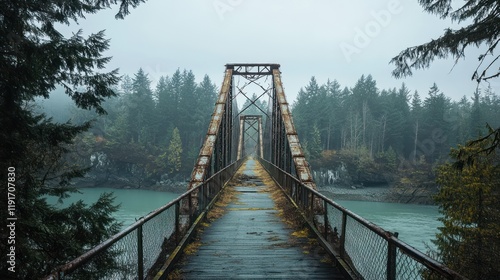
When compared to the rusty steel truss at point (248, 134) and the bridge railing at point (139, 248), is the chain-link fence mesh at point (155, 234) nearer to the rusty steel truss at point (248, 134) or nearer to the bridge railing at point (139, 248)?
the bridge railing at point (139, 248)

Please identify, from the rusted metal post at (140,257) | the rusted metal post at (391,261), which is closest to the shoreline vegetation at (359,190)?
the rusted metal post at (391,261)

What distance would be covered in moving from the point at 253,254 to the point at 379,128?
85.7m

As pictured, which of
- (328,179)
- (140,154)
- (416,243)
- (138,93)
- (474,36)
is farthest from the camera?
(138,93)

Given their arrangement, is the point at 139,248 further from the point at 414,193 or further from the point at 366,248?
the point at 414,193

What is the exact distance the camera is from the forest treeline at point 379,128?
71750 millimetres

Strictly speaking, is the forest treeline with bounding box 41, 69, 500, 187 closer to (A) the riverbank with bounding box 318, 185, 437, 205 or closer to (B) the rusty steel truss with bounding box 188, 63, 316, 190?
(A) the riverbank with bounding box 318, 185, 437, 205

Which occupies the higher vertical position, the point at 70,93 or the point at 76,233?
the point at 70,93

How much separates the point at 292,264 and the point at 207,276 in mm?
1392

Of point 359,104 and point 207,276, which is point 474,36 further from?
point 359,104

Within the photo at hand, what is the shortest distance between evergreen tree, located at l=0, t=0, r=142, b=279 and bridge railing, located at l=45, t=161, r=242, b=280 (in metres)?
1.55

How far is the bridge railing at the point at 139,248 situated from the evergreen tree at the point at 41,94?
155 cm

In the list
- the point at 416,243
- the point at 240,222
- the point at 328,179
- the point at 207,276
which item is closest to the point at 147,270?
the point at 207,276

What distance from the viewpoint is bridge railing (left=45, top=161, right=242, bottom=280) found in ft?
8.72

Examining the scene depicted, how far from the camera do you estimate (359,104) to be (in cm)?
8944
